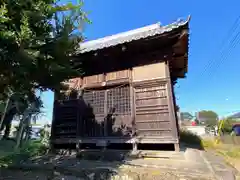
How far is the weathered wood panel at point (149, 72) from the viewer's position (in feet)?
18.7

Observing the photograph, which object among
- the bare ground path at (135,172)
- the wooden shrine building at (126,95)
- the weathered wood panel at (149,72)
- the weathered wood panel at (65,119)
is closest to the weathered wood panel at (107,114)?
the wooden shrine building at (126,95)

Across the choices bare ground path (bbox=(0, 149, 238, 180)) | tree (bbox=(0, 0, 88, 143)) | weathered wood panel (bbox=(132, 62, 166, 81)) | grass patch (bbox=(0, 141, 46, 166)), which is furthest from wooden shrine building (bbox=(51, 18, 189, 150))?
tree (bbox=(0, 0, 88, 143))

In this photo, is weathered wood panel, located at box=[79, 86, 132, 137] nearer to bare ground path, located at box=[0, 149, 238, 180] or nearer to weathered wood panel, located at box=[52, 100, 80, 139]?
weathered wood panel, located at box=[52, 100, 80, 139]

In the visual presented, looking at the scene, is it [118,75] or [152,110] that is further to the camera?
[118,75]

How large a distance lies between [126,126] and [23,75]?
3.62 metres

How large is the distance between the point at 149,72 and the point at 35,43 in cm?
394

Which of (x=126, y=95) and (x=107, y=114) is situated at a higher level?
(x=126, y=95)

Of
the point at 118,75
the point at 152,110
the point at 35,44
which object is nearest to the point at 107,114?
the point at 118,75

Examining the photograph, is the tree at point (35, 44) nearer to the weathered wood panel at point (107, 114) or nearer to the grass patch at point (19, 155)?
the grass patch at point (19, 155)

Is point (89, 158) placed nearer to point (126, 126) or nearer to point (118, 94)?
point (126, 126)

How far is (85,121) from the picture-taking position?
627cm

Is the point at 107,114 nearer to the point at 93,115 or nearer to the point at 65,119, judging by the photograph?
the point at 93,115

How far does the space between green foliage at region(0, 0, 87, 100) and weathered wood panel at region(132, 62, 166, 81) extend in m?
2.88

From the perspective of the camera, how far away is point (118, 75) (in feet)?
20.9
